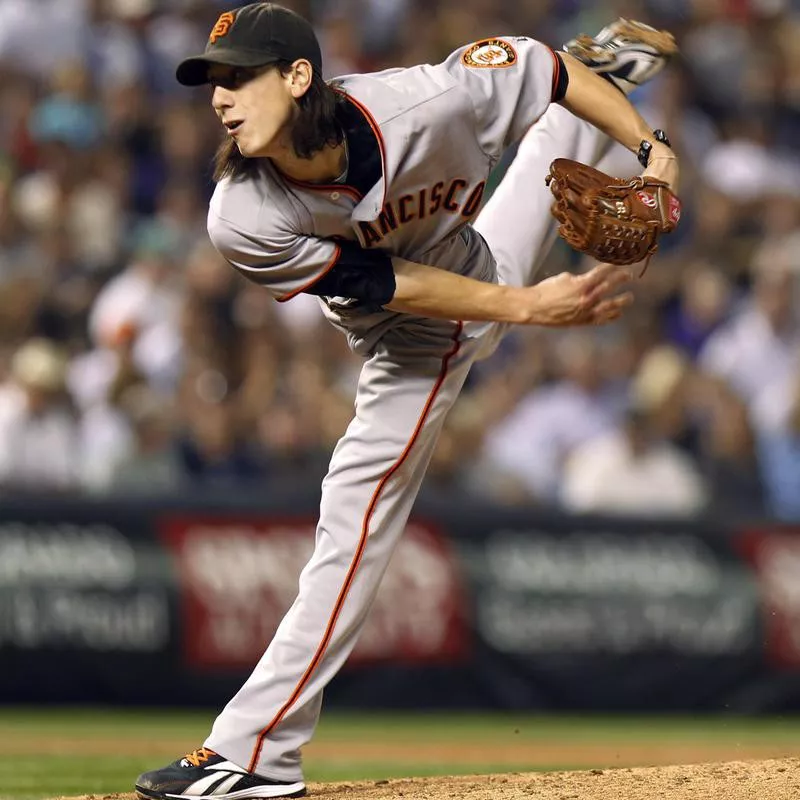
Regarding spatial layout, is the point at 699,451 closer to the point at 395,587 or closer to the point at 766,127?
the point at 395,587

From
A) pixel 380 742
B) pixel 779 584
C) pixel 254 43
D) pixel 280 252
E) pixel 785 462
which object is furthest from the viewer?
pixel 785 462

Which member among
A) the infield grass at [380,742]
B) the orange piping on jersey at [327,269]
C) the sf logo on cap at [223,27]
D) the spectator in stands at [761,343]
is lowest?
the infield grass at [380,742]

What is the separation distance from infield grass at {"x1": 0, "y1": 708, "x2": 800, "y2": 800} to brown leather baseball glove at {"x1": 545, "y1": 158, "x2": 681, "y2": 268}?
245cm

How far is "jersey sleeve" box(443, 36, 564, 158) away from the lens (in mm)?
4648

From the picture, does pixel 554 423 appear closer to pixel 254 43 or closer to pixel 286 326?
pixel 286 326

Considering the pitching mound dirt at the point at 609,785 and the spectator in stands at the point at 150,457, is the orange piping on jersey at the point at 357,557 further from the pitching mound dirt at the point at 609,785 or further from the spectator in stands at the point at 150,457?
the spectator in stands at the point at 150,457

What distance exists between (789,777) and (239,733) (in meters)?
1.66

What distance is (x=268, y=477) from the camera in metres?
8.84

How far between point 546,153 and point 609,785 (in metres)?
2.14

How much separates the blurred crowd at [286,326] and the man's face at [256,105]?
4.33m

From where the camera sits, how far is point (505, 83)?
15.4ft

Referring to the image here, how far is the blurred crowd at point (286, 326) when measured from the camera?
8922mm

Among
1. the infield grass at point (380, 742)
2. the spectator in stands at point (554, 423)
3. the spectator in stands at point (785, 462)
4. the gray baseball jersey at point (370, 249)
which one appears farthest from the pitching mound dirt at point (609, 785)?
the spectator in stands at point (785, 462)

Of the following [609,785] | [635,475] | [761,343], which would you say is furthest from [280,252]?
[761,343]
